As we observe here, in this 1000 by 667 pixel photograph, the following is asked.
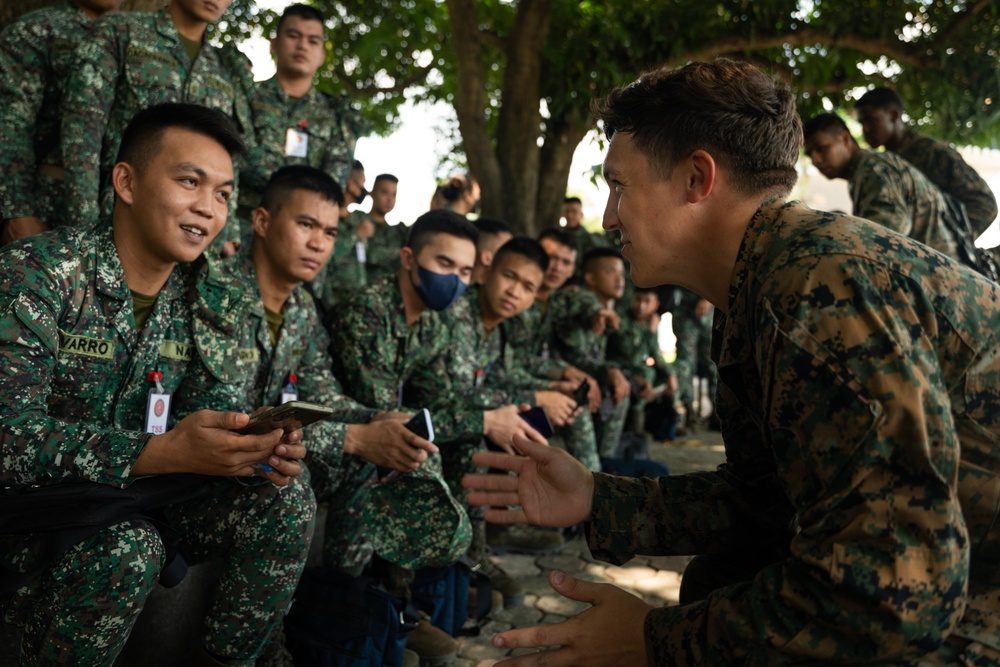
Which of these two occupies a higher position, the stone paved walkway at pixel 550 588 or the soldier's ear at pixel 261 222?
the soldier's ear at pixel 261 222

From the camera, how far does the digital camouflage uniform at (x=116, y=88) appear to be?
301 cm

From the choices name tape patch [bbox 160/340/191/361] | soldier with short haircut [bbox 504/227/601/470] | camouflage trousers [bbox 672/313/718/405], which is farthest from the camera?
camouflage trousers [bbox 672/313/718/405]

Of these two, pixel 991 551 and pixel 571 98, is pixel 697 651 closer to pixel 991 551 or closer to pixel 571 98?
pixel 991 551

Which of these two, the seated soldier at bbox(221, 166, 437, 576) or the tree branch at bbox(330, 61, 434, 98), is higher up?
the tree branch at bbox(330, 61, 434, 98)

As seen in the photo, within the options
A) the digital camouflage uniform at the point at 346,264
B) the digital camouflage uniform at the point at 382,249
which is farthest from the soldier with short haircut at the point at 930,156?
the digital camouflage uniform at the point at 382,249

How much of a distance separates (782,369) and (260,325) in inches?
78.3

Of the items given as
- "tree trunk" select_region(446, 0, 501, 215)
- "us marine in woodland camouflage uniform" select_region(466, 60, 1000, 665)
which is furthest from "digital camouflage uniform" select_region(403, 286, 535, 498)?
"tree trunk" select_region(446, 0, 501, 215)

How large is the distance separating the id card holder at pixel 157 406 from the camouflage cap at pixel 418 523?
90 centimetres

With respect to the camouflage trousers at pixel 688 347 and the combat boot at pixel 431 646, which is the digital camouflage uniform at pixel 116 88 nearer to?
the combat boot at pixel 431 646

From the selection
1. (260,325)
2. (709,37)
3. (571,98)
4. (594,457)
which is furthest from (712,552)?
(709,37)

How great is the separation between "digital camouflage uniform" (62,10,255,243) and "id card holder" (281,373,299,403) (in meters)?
0.87

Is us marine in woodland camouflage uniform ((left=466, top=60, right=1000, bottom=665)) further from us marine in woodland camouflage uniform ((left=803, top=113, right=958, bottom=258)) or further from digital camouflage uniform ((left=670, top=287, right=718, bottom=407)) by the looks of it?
digital camouflage uniform ((left=670, top=287, right=718, bottom=407))

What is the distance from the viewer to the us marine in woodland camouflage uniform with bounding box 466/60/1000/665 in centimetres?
108

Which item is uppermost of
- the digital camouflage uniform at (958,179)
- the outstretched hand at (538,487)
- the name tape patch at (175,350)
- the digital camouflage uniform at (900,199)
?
the digital camouflage uniform at (958,179)
